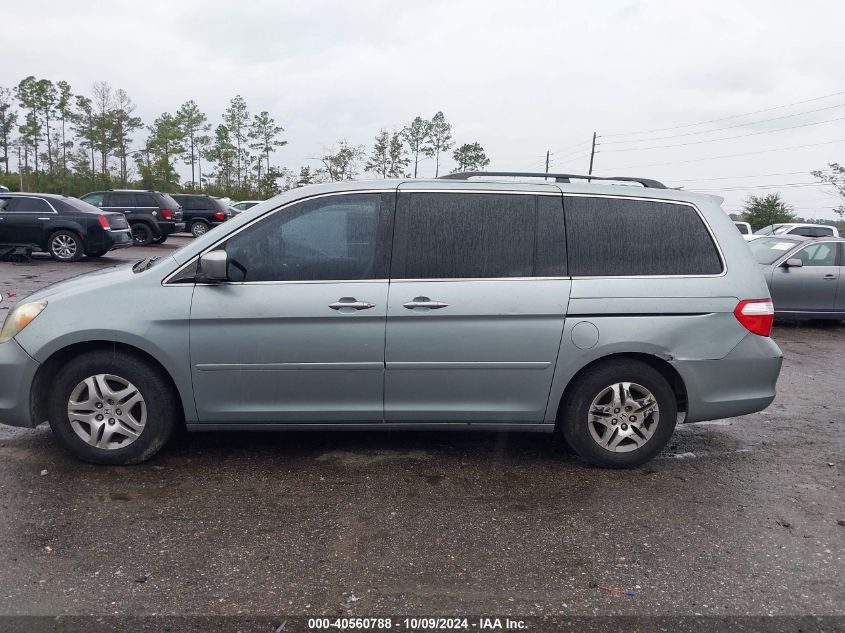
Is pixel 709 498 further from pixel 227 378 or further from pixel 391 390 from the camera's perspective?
pixel 227 378

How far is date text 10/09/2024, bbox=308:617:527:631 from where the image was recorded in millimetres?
2799

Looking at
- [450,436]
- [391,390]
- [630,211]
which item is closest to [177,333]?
[391,390]

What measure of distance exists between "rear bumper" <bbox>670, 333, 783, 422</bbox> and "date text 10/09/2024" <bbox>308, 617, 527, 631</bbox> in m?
2.22

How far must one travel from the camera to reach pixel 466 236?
4410 millimetres

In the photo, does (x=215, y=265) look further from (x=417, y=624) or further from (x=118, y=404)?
(x=417, y=624)

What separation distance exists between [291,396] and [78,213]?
14.6m

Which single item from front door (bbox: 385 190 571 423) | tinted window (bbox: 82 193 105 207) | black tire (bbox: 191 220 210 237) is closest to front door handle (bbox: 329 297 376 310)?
front door (bbox: 385 190 571 423)

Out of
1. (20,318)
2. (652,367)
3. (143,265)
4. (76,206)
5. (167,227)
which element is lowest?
(167,227)

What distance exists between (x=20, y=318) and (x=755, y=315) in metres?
4.60

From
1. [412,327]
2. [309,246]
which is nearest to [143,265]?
[309,246]

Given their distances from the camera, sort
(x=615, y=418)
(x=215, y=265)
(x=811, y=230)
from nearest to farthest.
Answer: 1. (x=215, y=265)
2. (x=615, y=418)
3. (x=811, y=230)

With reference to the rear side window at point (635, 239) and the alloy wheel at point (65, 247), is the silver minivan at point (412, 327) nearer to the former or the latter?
the rear side window at point (635, 239)

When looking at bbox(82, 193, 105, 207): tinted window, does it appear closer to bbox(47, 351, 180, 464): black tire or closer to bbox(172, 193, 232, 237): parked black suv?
bbox(172, 193, 232, 237): parked black suv

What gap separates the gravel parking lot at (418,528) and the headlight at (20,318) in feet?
2.69
